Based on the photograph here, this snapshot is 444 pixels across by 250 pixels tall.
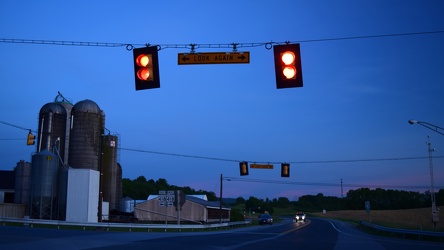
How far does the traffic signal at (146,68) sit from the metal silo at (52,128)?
4521 cm

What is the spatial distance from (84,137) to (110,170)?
6384 millimetres

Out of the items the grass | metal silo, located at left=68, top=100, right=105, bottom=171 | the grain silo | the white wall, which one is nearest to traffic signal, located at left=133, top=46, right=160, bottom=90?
the grass

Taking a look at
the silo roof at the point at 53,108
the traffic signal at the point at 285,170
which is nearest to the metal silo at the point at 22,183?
the silo roof at the point at 53,108

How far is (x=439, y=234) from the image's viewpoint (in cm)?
2997

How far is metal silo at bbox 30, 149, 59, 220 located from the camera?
4856 centimetres

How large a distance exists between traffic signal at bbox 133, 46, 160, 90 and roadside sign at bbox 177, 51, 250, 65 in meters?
0.88

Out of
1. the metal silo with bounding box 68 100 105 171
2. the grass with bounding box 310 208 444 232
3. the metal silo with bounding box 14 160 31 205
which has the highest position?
the metal silo with bounding box 68 100 105 171

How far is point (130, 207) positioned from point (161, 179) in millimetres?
85772

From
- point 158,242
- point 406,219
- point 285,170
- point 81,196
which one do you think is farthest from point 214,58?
point 406,219

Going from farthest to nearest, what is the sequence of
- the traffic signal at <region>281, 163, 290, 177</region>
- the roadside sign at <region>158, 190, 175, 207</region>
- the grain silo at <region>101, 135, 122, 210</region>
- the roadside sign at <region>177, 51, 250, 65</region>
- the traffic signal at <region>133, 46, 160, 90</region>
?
the grain silo at <region>101, 135, 122, 210</region>
the roadside sign at <region>158, 190, 175, 207</region>
the traffic signal at <region>281, 163, 290, 177</region>
the roadside sign at <region>177, 51, 250, 65</region>
the traffic signal at <region>133, 46, 160, 90</region>

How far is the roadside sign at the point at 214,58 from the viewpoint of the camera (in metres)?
13.4

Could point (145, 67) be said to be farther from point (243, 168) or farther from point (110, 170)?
point (110, 170)

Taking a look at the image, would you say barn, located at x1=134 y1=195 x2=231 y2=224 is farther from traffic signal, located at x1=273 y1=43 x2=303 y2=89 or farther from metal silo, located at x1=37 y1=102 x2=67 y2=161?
traffic signal, located at x1=273 y1=43 x2=303 y2=89

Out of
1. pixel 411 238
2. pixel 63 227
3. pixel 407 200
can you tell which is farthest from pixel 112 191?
pixel 407 200
